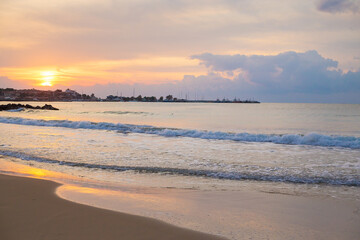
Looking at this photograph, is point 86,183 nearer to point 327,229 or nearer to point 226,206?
point 226,206

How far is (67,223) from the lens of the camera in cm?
474

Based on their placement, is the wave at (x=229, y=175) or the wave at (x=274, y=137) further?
the wave at (x=274, y=137)

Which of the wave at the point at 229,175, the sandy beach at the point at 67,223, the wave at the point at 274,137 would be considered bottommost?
the sandy beach at the point at 67,223

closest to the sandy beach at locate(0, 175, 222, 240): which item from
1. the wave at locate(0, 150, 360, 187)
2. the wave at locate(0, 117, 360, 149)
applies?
the wave at locate(0, 150, 360, 187)

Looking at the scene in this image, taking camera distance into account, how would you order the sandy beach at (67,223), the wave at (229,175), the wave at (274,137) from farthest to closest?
the wave at (274,137), the wave at (229,175), the sandy beach at (67,223)

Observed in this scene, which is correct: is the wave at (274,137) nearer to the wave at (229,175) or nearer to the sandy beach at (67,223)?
the wave at (229,175)

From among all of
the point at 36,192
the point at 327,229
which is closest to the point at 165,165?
A: the point at 36,192

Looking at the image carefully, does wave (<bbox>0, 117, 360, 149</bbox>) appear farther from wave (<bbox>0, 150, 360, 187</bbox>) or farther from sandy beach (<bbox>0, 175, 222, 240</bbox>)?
sandy beach (<bbox>0, 175, 222, 240</bbox>)

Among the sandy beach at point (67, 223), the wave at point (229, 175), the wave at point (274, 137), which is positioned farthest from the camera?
the wave at point (274, 137)

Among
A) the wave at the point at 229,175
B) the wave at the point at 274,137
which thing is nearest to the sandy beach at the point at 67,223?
the wave at the point at 229,175

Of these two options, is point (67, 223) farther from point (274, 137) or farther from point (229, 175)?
point (274, 137)

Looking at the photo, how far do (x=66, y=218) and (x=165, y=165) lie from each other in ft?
16.3

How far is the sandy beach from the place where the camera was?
4.30 metres

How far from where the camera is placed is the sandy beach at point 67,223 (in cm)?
430
